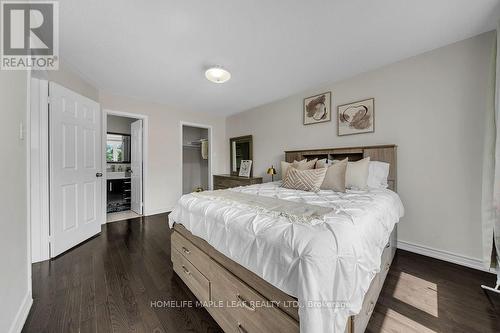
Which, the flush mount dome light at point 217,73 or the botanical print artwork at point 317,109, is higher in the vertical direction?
the flush mount dome light at point 217,73

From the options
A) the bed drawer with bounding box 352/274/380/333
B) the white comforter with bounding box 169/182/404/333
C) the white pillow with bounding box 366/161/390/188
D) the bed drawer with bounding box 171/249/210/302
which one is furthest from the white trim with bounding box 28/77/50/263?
the white pillow with bounding box 366/161/390/188

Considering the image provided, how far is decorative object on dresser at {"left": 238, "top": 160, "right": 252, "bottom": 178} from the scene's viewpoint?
4422 millimetres

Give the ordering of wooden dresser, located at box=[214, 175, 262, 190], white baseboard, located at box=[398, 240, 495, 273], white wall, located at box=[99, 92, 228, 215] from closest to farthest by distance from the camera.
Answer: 1. white baseboard, located at box=[398, 240, 495, 273]
2. white wall, located at box=[99, 92, 228, 215]
3. wooden dresser, located at box=[214, 175, 262, 190]

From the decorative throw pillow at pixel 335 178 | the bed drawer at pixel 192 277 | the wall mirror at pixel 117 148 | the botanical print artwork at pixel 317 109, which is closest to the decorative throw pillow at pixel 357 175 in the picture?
the decorative throw pillow at pixel 335 178

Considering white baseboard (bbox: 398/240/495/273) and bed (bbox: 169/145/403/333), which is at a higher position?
bed (bbox: 169/145/403/333)

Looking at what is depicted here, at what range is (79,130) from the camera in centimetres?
263

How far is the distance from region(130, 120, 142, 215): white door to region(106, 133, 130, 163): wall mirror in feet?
2.76

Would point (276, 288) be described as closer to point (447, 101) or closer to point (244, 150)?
point (447, 101)

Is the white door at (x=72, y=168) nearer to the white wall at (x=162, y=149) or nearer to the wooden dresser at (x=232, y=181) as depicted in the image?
the white wall at (x=162, y=149)

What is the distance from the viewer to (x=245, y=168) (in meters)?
4.51

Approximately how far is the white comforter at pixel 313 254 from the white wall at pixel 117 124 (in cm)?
479

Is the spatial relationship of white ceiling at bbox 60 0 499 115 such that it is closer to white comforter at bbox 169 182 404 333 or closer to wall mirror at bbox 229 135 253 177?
white comforter at bbox 169 182 404 333

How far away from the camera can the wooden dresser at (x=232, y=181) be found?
13.1 ft

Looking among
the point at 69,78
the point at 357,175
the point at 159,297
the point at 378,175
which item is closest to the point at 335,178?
the point at 357,175
